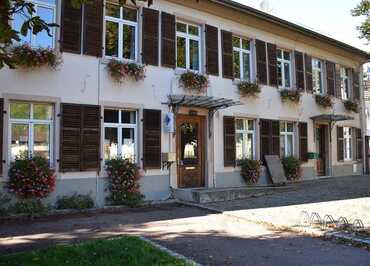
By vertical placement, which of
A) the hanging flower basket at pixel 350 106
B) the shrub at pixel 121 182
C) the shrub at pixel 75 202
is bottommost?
the shrub at pixel 75 202

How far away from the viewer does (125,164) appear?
1188cm

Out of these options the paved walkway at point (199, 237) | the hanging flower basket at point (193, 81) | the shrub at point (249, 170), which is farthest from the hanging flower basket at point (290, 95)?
the paved walkway at point (199, 237)

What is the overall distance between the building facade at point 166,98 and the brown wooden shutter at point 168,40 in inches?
1.2

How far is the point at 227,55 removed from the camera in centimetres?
1518

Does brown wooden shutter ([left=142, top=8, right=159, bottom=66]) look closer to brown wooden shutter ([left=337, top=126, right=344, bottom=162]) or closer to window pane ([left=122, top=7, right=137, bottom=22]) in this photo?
window pane ([left=122, top=7, right=137, bottom=22])

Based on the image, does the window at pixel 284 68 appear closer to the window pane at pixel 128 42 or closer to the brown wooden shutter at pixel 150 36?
the brown wooden shutter at pixel 150 36

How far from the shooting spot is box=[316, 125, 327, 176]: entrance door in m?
19.7

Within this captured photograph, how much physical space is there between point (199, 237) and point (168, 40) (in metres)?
7.19

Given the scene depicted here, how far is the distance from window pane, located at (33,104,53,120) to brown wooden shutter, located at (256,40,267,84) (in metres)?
8.06

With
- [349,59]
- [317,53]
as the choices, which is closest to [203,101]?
[317,53]

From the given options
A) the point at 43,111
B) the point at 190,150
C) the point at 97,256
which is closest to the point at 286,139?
the point at 190,150

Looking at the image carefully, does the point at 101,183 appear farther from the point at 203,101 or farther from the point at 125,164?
the point at 203,101

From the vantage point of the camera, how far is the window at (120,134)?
39.8 ft

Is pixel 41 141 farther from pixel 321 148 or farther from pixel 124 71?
pixel 321 148
